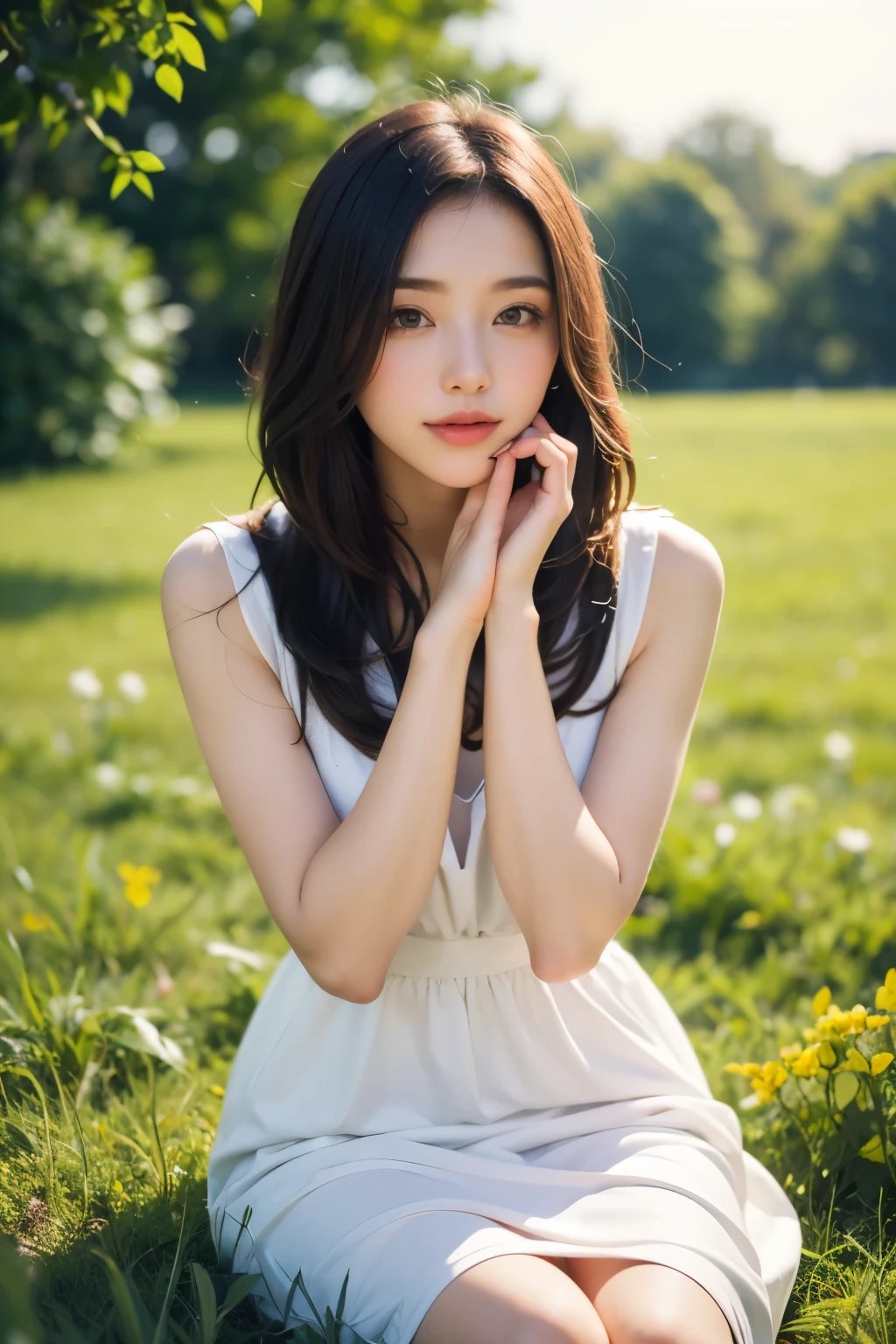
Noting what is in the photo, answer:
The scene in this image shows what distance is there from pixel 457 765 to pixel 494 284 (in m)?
0.80

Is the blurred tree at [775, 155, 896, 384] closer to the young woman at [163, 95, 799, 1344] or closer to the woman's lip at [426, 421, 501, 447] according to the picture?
the young woman at [163, 95, 799, 1344]

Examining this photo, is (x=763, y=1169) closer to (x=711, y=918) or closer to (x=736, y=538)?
(x=711, y=918)

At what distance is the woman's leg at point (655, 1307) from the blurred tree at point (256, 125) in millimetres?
5956

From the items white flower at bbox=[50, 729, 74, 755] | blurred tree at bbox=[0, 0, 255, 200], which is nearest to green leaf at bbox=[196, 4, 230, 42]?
blurred tree at bbox=[0, 0, 255, 200]

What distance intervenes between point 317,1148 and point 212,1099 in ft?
2.65

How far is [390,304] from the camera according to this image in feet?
6.40

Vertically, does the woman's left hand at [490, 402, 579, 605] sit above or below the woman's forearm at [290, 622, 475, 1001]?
above

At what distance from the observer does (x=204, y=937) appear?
3521 mm

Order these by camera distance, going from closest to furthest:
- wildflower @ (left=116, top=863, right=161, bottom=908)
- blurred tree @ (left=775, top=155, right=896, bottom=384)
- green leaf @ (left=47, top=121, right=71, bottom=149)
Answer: green leaf @ (left=47, top=121, right=71, bottom=149) < wildflower @ (left=116, top=863, right=161, bottom=908) < blurred tree @ (left=775, top=155, right=896, bottom=384)

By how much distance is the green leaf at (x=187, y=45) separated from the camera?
2162 millimetres

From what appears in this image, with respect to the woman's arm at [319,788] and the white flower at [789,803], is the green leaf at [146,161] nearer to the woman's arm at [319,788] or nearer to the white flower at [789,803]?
the woman's arm at [319,788]

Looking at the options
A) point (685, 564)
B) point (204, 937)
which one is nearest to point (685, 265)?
point (204, 937)

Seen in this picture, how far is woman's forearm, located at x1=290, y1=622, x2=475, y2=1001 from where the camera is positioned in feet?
6.14

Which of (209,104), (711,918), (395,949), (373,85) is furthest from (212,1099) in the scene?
→ (209,104)
